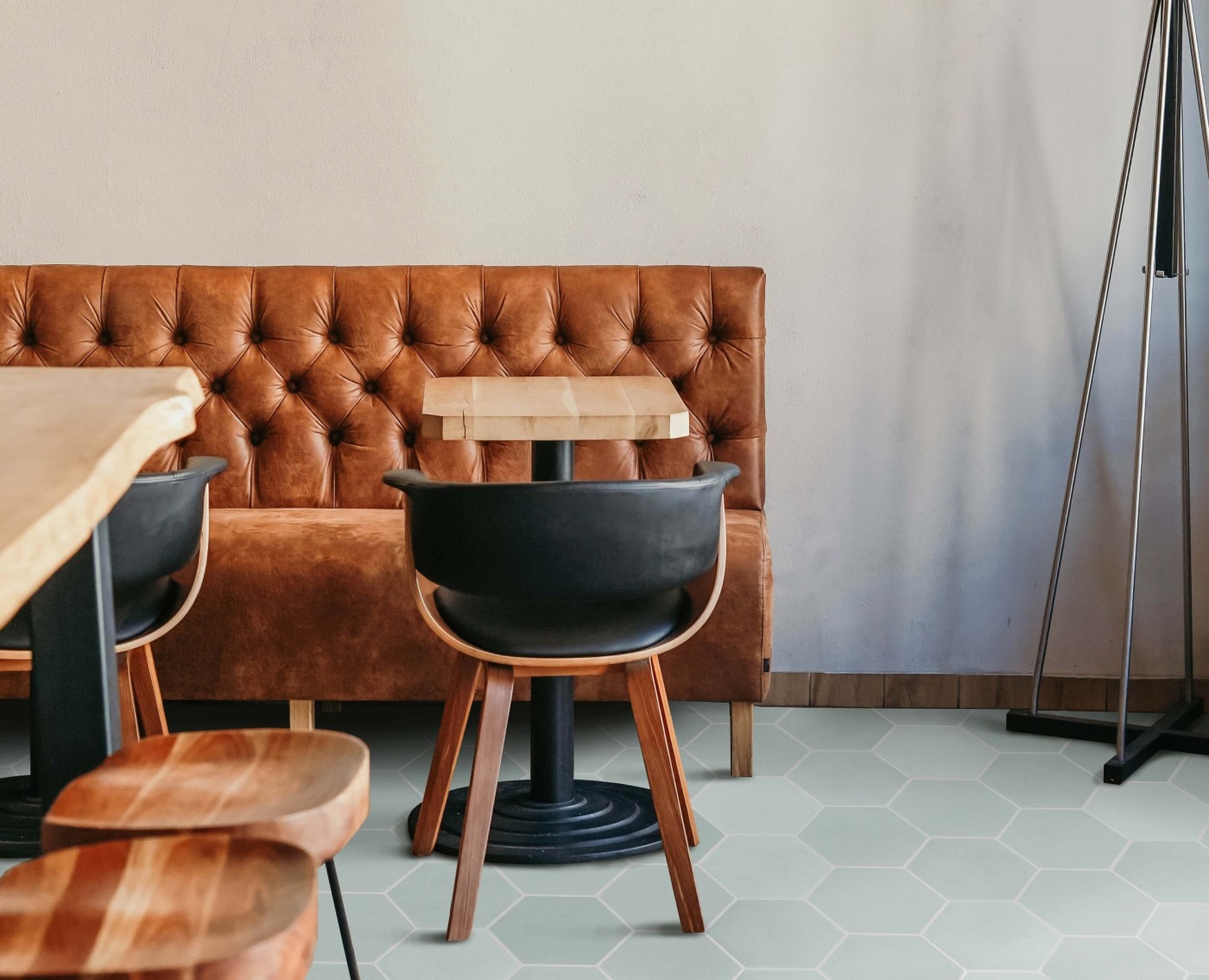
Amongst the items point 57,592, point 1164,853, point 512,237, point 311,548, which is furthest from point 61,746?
point 512,237

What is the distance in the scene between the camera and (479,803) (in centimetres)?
181

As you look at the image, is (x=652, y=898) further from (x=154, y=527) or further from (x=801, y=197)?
(x=801, y=197)

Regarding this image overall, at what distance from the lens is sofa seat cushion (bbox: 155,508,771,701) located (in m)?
2.34

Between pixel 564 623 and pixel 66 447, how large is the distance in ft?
3.68

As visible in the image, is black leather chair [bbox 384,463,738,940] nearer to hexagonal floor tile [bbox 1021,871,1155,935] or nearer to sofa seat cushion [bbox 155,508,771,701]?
sofa seat cushion [bbox 155,508,771,701]

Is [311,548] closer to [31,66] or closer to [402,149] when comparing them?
[402,149]

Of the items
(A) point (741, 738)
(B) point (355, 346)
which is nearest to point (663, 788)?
(A) point (741, 738)

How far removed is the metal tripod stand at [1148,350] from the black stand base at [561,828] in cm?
94

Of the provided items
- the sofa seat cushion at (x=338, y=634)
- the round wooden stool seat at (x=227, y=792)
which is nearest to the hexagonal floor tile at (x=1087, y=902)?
the sofa seat cushion at (x=338, y=634)

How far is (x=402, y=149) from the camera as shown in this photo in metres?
2.83

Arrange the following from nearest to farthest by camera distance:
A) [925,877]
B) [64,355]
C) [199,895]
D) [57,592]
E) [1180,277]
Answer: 1. [199,895]
2. [57,592]
3. [925,877]
4. [1180,277]
5. [64,355]

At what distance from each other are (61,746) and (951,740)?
6.60 feet

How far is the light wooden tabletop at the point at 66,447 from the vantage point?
60 centimetres

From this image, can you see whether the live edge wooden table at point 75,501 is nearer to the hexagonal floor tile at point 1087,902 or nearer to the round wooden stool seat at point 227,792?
the round wooden stool seat at point 227,792
